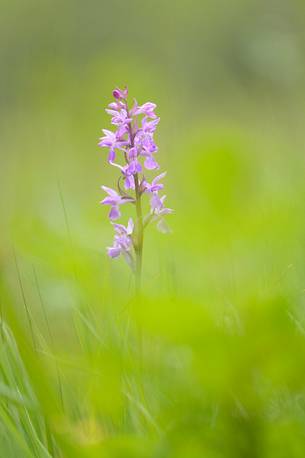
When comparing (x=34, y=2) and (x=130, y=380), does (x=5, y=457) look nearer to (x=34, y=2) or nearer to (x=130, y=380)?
(x=130, y=380)

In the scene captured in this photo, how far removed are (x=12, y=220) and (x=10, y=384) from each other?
25.2 inches

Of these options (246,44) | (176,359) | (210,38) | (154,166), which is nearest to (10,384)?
(176,359)

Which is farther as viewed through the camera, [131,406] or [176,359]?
[176,359]

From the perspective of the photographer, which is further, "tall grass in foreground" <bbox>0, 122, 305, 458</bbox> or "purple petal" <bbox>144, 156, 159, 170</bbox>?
"purple petal" <bbox>144, 156, 159, 170</bbox>

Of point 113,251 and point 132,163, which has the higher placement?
point 132,163

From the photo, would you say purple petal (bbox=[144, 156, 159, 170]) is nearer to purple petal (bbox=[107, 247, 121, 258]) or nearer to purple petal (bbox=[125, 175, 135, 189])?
purple petal (bbox=[125, 175, 135, 189])

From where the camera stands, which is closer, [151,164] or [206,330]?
[206,330]

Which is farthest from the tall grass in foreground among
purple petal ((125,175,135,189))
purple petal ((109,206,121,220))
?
purple petal ((125,175,135,189))

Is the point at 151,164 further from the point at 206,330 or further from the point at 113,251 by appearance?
the point at 206,330

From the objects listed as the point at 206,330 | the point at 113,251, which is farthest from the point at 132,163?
the point at 206,330

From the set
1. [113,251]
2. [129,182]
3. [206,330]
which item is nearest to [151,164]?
[129,182]

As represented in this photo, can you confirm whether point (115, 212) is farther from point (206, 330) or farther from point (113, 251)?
point (206, 330)

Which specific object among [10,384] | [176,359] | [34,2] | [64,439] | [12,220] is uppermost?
[34,2]

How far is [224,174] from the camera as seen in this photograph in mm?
615
